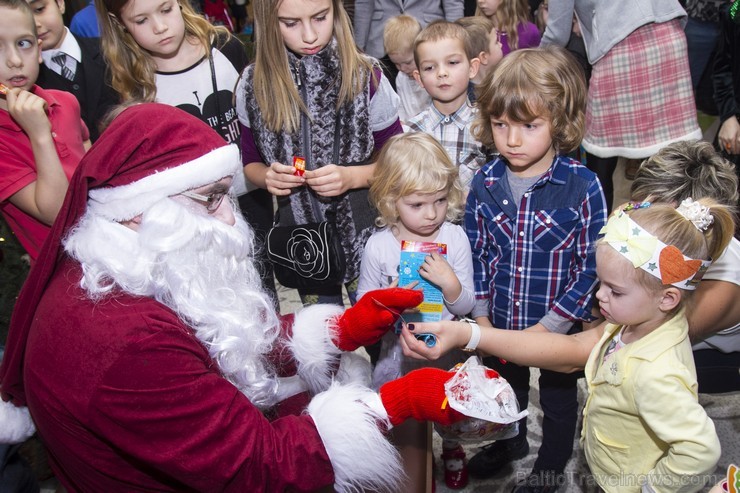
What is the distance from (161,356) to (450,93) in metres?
1.75

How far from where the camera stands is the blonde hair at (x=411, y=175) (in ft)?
7.12

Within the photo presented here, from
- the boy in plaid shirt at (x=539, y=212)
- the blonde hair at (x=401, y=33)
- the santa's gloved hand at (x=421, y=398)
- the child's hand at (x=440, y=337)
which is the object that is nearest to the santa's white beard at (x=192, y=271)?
the santa's gloved hand at (x=421, y=398)

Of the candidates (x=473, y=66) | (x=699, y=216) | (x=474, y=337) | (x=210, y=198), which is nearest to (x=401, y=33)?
(x=473, y=66)

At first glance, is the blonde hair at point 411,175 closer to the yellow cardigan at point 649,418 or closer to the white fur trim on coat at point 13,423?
the yellow cardigan at point 649,418

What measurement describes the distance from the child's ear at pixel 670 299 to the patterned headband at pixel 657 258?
0.06 ft

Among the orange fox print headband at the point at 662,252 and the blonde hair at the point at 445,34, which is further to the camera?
the blonde hair at the point at 445,34

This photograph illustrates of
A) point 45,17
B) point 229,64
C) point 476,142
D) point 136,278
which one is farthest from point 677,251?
point 45,17

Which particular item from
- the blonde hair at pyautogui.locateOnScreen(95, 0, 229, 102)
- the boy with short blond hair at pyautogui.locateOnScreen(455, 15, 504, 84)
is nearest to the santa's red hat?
the blonde hair at pyautogui.locateOnScreen(95, 0, 229, 102)

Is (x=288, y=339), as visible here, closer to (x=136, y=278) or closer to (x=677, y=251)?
(x=136, y=278)

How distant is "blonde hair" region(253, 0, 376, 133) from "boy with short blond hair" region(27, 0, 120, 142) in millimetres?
803

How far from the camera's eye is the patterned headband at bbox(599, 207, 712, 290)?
60.1 inches

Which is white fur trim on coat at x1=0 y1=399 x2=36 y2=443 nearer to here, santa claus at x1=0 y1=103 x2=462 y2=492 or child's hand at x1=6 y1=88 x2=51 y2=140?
santa claus at x1=0 y1=103 x2=462 y2=492

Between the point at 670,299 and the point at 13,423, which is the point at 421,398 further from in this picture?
the point at 13,423

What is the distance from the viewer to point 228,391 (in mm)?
1486
